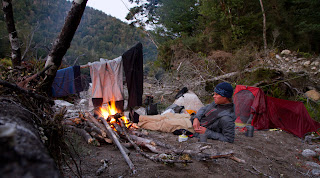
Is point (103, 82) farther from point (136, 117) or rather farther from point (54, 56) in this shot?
point (54, 56)

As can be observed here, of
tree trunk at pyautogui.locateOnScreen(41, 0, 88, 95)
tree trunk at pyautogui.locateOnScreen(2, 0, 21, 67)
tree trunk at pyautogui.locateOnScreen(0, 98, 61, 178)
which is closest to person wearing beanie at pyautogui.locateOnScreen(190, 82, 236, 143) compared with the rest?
tree trunk at pyautogui.locateOnScreen(41, 0, 88, 95)

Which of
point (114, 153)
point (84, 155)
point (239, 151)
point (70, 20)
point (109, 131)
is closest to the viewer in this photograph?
point (70, 20)

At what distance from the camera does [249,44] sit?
11.2 m

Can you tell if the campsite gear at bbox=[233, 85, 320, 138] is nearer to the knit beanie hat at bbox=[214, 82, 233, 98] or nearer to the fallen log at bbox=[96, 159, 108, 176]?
the knit beanie hat at bbox=[214, 82, 233, 98]

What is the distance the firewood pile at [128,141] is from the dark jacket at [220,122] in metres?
0.72

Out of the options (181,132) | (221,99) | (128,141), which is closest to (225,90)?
(221,99)

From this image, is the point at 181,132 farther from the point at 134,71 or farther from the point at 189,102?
the point at 189,102

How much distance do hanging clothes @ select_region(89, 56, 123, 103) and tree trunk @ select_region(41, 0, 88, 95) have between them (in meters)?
2.59

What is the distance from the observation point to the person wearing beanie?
11.5ft

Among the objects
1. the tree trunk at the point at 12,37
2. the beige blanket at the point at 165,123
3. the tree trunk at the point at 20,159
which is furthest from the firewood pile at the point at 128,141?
the tree trunk at the point at 12,37

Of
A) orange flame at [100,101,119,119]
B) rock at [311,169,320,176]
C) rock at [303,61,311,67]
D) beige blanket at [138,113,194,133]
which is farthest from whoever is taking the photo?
rock at [303,61,311,67]

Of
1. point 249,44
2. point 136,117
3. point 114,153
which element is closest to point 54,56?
point 114,153

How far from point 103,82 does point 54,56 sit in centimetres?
274

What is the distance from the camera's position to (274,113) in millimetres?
5766
